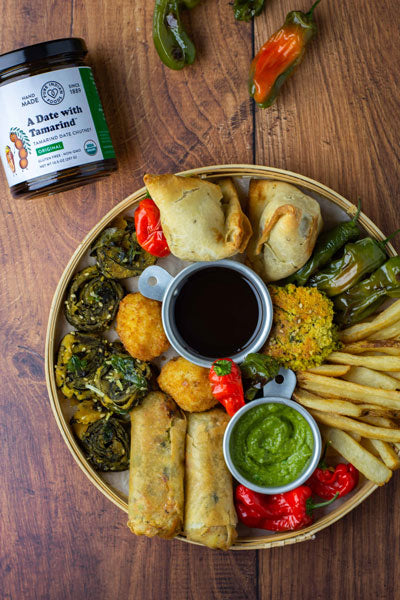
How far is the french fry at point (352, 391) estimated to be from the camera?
2121 mm

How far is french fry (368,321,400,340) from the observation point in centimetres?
219

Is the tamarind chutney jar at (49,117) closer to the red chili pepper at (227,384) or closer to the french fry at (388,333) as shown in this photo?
the red chili pepper at (227,384)

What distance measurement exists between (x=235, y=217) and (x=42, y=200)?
1.03 m

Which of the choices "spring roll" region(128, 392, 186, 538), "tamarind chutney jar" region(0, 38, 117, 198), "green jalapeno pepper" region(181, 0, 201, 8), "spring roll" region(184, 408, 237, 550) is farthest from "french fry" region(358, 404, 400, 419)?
"green jalapeno pepper" region(181, 0, 201, 8)

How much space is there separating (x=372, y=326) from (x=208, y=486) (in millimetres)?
979

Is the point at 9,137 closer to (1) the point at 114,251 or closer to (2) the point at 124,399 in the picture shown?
(1) the point at 114,251

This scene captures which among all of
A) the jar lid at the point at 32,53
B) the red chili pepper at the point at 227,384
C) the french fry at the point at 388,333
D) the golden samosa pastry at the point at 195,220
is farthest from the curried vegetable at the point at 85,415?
the jar lid at the point at 32,53

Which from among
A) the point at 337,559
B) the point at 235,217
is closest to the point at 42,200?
the point at 235,217

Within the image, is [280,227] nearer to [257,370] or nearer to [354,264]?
[354,264]

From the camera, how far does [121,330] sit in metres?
2.27

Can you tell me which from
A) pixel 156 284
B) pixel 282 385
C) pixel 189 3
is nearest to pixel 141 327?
pixel 156 284

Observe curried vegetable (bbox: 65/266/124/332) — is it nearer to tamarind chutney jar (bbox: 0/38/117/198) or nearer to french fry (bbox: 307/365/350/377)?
tamarind chutney jar (bbox: 0/38/117/198)

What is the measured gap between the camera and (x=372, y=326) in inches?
84.7

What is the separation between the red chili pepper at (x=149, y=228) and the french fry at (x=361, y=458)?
1128 mm
